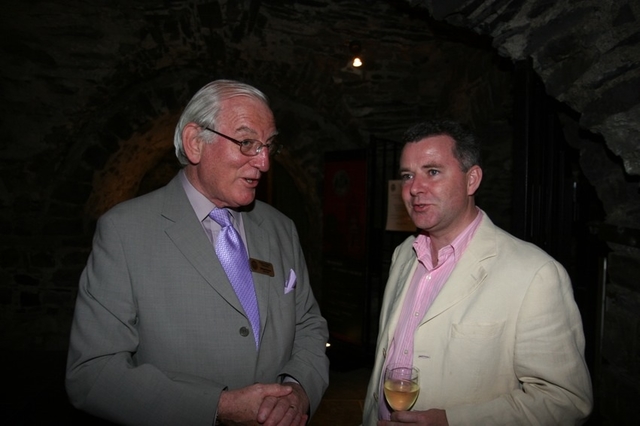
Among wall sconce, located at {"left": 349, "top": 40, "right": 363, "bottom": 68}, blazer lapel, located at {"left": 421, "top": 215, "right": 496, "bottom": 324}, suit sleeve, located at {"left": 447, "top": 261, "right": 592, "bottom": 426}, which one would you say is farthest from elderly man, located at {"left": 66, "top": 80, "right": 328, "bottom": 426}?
wall sconce, located at {"left": 349, "top": 40, "right": 363, "bottom": 68}

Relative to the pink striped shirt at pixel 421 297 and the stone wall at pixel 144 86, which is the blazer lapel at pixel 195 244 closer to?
the pink striped shirt at pixel 421 297

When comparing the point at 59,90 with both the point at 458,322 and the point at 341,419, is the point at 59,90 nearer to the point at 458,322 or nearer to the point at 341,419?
the point at 341,419

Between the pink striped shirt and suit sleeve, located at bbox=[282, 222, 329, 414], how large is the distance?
0.86 feet

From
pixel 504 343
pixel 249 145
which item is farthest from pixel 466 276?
pixel 249 145

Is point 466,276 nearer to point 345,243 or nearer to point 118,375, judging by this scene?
point 118,375

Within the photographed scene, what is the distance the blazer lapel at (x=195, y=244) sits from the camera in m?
1.58

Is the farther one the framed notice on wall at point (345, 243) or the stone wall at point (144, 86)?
the framed notice on wall at point (345, 243)

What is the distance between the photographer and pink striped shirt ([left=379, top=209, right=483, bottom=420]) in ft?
5.63

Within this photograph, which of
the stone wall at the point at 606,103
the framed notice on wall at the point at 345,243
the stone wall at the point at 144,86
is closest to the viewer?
the stone wall at the point at 606,103

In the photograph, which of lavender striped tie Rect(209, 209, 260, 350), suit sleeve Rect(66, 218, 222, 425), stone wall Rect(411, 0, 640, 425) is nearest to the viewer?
suit sleeve Rect(66, 218, 222, 425)

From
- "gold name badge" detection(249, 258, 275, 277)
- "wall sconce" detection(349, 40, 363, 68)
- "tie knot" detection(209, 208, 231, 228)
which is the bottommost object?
"gold name badge" detection(249, 258, 275, 277)

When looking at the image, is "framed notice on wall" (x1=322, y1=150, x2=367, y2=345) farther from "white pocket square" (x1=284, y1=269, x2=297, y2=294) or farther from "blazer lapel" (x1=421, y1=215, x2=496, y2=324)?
"blazer lapel" (x1=421, y1=215, x2=496, y2=324)

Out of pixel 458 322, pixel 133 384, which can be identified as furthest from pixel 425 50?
pixel 133 384

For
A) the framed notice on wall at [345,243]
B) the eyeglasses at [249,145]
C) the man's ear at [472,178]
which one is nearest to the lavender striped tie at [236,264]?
the eyeglasses at [249,145]
